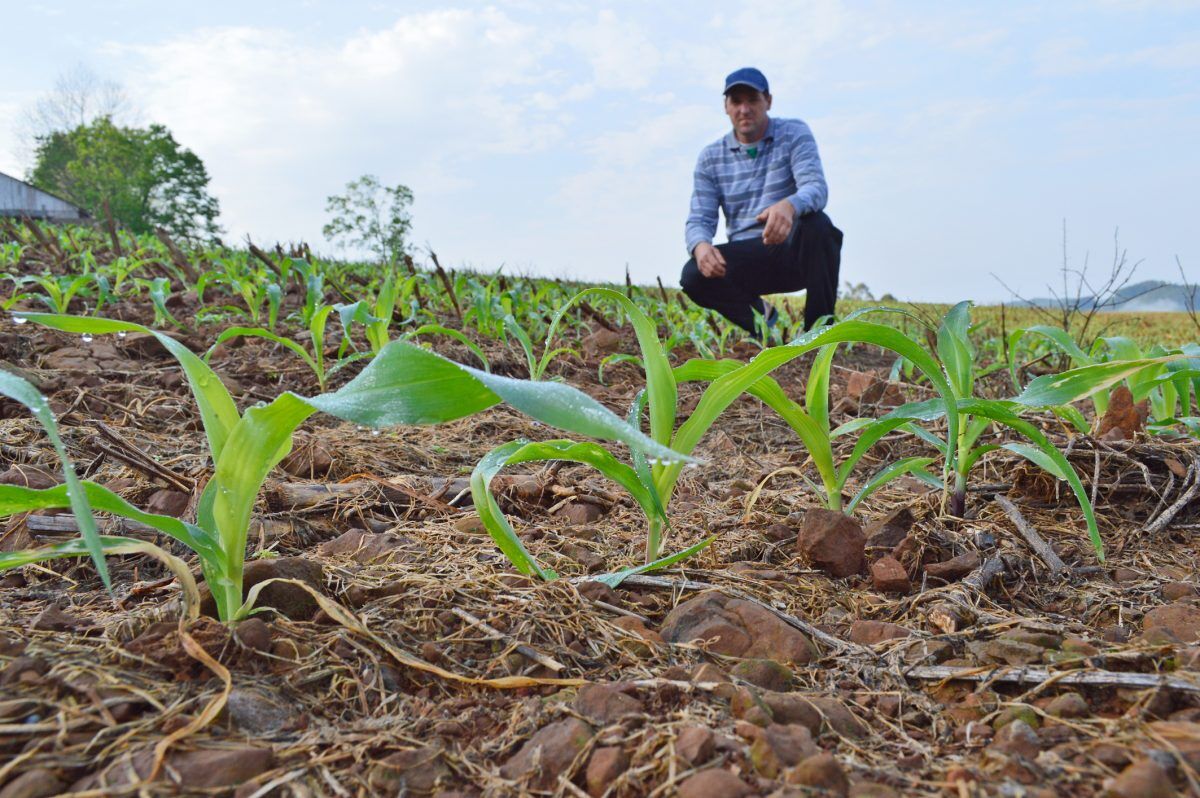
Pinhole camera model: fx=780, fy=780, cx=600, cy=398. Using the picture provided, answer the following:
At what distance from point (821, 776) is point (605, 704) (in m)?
0.24

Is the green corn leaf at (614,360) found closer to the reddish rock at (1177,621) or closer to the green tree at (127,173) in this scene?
the reddish rock at (1177,621)

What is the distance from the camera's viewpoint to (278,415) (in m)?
0.95

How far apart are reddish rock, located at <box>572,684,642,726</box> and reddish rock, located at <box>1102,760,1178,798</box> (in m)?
A: 0.43

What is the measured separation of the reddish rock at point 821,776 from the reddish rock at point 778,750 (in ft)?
0.06

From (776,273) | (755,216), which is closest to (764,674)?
(776,273)

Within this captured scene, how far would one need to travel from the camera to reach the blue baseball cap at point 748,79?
4.69m

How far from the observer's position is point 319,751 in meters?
0.78

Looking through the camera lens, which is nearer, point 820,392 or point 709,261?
point 820,392

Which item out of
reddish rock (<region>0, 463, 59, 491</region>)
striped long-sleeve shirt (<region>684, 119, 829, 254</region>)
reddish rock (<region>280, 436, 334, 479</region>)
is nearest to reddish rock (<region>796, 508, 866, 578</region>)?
reddish rock (<region>280, 436, 334, 479</region>)

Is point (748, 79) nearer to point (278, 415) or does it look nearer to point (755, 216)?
point (755, 216)

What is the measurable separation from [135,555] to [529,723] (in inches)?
35.9

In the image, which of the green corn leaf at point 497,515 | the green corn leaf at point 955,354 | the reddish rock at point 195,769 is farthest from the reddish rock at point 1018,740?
the green corn leaf at point 955,354

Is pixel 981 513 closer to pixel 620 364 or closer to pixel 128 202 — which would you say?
pixel 620 364

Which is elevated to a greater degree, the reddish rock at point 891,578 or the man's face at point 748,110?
the man's face at point 748,110
